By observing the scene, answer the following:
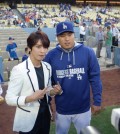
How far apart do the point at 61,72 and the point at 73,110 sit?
0.43 metres

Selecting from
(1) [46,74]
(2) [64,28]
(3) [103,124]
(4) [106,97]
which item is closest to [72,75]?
(1) [46,74]

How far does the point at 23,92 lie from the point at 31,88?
84 mm

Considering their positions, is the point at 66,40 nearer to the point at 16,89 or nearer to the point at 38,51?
the point at 38,51

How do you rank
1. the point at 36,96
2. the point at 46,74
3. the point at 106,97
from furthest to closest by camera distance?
1. the point at 106,97
2. the point at 46,74
3. the point at 36,96

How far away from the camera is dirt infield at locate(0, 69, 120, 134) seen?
19.5 ft

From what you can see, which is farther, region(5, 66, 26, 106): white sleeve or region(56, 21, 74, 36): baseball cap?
region(56, 21, 74, 36): baseball cap

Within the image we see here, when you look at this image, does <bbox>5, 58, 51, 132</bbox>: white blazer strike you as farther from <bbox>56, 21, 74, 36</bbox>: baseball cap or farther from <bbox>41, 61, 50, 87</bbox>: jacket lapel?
<bbox>56, 21, 74, 36</bbox>: baseball cap

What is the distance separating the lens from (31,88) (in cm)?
254

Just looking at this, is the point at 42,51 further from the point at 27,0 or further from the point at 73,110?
the point at 27,0

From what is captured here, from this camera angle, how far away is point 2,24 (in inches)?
834

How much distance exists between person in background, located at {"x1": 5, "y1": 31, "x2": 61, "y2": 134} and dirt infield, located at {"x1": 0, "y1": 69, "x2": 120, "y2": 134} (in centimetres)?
310

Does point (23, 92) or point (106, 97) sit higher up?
point (23, 92)

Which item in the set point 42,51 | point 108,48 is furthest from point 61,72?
point 108,48

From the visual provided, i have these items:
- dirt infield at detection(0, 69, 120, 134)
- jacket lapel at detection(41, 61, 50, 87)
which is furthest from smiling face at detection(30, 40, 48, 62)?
dirt infield at detection(0, 69, 120, 134)
